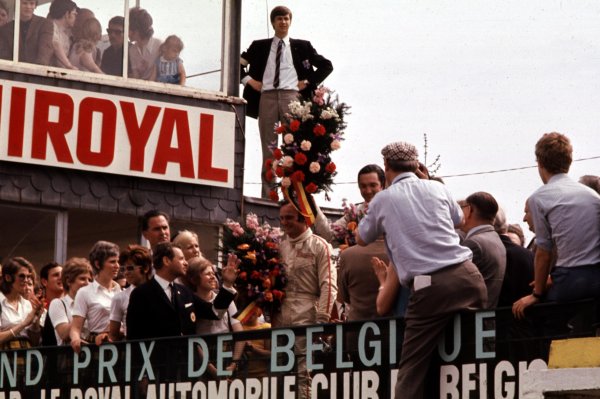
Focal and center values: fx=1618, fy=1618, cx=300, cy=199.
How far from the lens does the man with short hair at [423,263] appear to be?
1002 centimetres

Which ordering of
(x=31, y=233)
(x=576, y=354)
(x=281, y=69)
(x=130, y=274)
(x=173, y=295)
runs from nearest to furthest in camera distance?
1. (x=576, y=354)
2. (x=173, y=295)
3. (x=130, y=274)
4. (x=281, y=69)
5. (x=31, y=233)

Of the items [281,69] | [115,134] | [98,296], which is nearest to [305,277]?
[98,296]

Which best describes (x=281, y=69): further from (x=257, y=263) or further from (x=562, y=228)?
(x=562, y=228)

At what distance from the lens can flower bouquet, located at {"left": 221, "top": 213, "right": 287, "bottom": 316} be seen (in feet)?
42.8

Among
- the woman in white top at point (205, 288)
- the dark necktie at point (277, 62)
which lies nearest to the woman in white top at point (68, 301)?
the woman in white top at point (205, 288)

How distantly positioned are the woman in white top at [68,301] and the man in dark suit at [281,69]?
5.41 metres

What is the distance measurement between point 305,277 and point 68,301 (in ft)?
6.87

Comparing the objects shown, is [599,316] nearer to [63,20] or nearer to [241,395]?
Result: [241,395]

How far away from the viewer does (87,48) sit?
19891mm

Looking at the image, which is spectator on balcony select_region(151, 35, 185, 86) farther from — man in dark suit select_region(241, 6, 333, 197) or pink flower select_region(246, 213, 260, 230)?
pink flower select_region(246, 213, 260, 230)

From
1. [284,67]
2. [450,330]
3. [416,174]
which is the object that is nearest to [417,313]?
[450,330]

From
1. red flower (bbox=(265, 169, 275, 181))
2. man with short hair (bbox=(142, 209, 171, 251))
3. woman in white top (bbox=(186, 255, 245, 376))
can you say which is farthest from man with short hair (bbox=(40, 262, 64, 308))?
woman in white top (bbox=(186, 255, 245, 376))

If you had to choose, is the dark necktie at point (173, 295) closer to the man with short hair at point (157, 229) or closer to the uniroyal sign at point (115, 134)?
the man with short hair at point (157, 229)

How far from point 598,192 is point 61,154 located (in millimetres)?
10364
